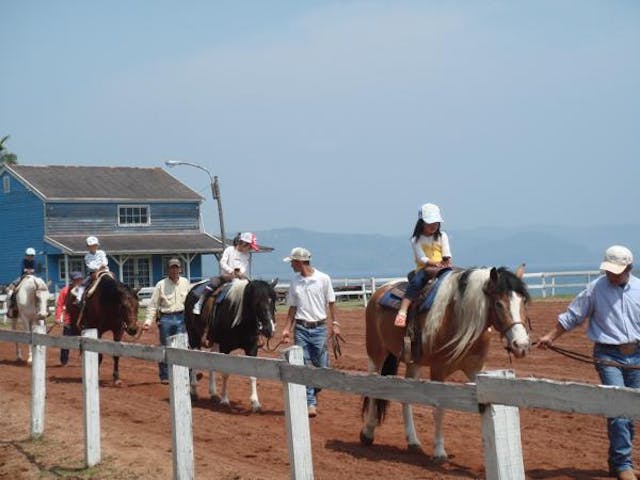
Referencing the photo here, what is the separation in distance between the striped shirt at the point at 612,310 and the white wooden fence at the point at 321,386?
2.52m

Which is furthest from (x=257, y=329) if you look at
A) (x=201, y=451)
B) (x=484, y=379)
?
(x=484, y=379)

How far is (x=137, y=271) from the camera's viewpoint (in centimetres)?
5059

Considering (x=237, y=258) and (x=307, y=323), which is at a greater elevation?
(x=237, y=258)

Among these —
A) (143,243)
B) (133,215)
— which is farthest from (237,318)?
(133,215)

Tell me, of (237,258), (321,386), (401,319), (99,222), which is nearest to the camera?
(321,386)

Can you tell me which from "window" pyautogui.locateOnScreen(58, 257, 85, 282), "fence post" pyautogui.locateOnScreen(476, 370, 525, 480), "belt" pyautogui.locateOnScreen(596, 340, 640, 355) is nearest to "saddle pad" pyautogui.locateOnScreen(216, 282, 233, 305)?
"belt" pyautogui.locateOnScreen(596, 340, 640, 355)

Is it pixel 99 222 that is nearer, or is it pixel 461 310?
pixel 461 310

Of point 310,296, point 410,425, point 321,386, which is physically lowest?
point 410,425

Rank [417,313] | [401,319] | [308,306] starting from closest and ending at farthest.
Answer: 1. [401,319]
2. [417,313]
3. [308,306]

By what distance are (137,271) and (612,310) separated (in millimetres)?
44389

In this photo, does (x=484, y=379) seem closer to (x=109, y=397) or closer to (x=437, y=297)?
(x=437, y=297)

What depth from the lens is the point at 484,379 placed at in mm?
4957

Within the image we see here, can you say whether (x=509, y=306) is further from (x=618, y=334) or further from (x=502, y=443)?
(x=502, y=443)

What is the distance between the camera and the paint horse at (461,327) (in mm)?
8469
